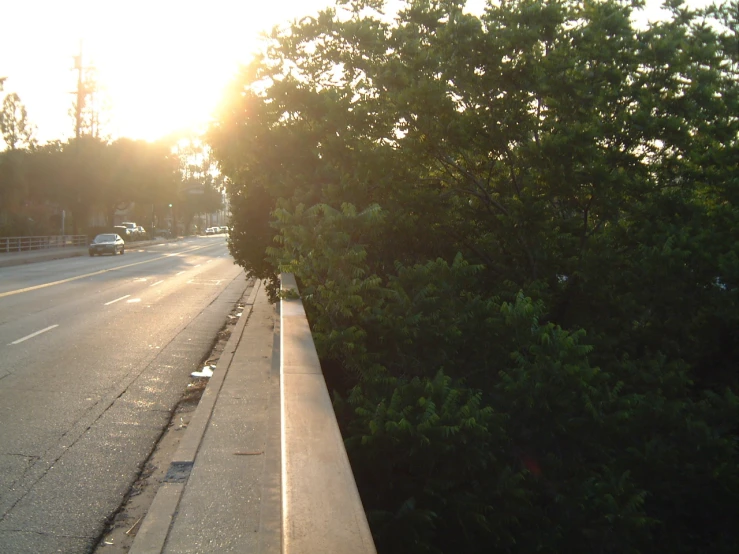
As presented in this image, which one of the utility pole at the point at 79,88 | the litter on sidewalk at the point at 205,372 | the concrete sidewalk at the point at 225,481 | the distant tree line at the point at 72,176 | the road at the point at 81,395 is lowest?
the litter on sidewalk at the point at 205,372

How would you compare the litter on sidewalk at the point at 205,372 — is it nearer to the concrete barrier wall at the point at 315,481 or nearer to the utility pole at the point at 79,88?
the concrete barrier wall at the point at 315,481

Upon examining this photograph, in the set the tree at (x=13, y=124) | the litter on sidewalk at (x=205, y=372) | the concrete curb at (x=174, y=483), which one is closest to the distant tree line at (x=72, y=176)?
the tree at (x=13, y=124)

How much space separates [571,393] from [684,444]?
2300 millimetres

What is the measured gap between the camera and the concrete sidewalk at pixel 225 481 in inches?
212

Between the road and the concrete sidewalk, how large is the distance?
459 mm

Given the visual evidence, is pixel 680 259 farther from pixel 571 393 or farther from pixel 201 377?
pixel 201 377

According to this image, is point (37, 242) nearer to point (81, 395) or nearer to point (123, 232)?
point (123, 232)

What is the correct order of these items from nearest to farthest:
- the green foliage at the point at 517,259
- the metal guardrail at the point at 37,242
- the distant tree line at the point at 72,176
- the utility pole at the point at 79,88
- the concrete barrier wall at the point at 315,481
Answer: the concrete barrier wall at the point at 315,481 → the green foliage at the point at 517,259 → the metal guardrail at the point at 37,242 → the distant tree line at the point at 72,176 → the utility pole at the point at 79,88

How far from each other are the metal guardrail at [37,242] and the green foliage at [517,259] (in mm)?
38653

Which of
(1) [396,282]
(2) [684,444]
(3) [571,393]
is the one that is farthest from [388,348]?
(2) [684,444]

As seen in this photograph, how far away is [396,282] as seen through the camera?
9.47 m

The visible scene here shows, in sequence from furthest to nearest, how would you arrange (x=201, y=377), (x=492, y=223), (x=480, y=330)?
(x=492, y=223), (x=201, y=377), (x=480, y=330)

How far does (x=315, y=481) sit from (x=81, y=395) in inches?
277

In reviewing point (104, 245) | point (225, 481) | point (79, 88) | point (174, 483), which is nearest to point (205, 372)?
point (174, 483)
